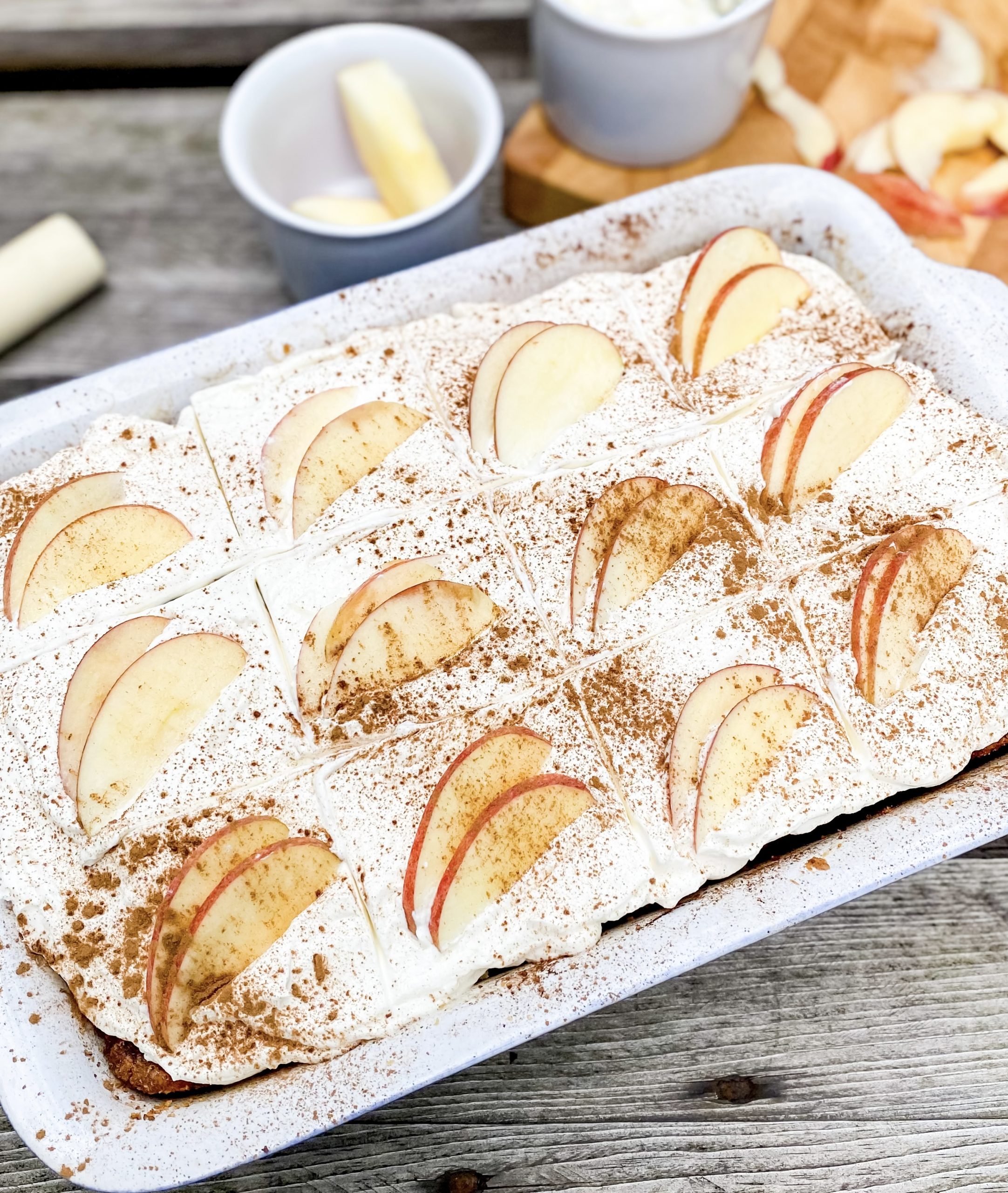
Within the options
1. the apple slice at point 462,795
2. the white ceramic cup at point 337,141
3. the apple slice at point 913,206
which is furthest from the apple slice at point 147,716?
the apple slice at point 913,206

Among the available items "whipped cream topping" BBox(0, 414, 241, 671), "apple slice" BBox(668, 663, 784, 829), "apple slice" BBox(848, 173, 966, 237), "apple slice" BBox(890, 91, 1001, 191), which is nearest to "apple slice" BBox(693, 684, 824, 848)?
"apple slice" BBox(668, 663, 784, 829)

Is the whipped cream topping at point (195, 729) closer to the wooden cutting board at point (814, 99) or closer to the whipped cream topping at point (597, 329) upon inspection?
the whipped cream topping at point (597, 329)

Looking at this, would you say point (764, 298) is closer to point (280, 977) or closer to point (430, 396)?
point (430, 396)


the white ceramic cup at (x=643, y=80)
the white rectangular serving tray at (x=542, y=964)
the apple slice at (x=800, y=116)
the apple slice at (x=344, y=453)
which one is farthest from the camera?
the apple slice at (x=800, y=116)

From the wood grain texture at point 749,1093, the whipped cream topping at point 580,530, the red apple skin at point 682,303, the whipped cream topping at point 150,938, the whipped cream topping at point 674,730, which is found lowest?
the wood grain texture at point 749,1093

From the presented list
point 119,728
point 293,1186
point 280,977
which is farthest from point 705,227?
point 293,1186

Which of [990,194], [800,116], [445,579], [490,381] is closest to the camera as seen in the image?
[445,579]

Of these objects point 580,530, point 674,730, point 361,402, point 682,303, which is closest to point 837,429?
point 682,303

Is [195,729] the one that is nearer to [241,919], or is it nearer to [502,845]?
[241,919]
